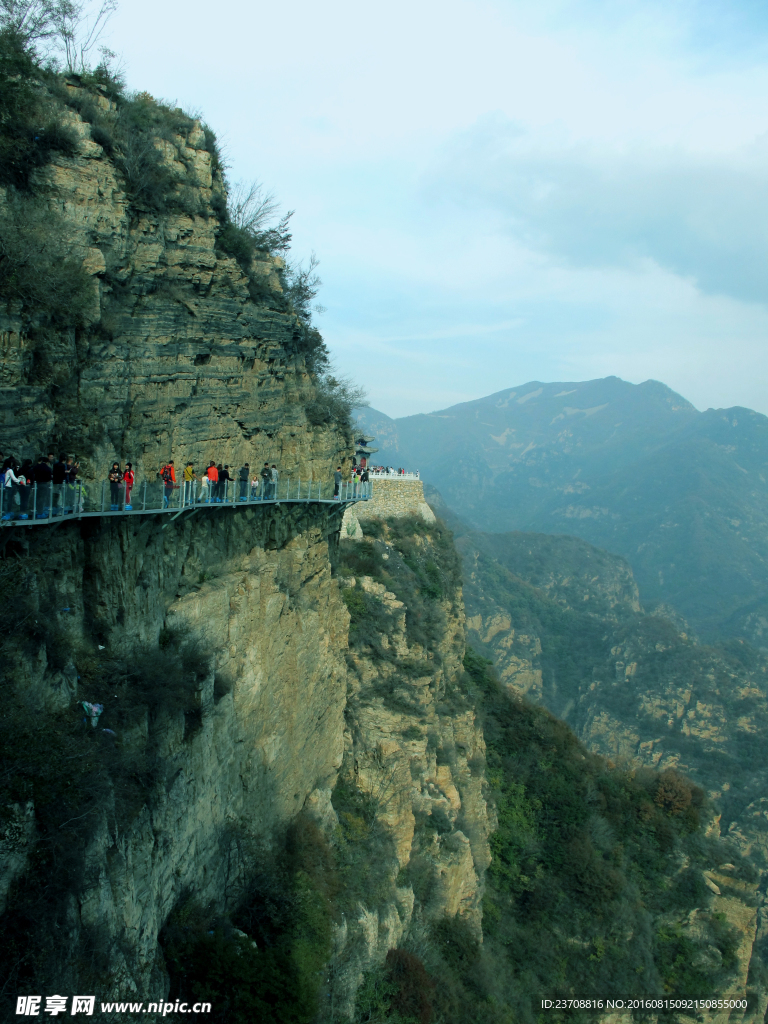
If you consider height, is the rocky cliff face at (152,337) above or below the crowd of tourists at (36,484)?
above

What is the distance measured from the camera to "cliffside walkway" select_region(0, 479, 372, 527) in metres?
8.09

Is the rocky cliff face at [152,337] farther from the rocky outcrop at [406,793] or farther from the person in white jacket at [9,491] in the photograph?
the rocky outcrop at [406,793]

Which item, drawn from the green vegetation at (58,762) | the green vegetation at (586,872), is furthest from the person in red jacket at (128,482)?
the green vegetation at (586,872)

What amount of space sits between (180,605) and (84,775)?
13.4ft

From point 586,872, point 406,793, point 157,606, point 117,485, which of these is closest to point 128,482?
point 117,485

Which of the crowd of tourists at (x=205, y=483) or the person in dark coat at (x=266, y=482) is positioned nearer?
the crowd of tourists at (x=205, y=483)

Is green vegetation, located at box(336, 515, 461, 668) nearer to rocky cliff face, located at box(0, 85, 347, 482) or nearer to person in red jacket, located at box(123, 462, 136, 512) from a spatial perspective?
rocky cliff face, located at box(0, 85, 347, 482)

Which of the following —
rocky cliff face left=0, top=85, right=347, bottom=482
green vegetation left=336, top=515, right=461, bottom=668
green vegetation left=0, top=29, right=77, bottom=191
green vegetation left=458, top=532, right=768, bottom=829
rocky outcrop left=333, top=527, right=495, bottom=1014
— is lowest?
green vegetation left=458, top=532, right=768, bottom=829

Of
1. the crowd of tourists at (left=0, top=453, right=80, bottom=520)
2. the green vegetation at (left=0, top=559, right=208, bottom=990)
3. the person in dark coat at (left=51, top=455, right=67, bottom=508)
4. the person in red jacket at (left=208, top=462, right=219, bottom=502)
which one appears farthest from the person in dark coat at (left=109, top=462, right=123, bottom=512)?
the person in red jacket at (left=208, top=462, right=219, bottom=502)

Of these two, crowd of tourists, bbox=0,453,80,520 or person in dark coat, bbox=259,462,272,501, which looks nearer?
crowd of tourists, bbox=0,453,80,520

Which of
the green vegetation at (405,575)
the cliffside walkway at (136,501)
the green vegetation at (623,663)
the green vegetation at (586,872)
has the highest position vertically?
the cliffside walkway at (136,501)

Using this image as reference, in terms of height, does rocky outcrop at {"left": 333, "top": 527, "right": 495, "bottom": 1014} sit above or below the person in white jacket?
below

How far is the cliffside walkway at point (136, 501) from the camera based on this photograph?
8.09m

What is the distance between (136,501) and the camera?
9938 mm
